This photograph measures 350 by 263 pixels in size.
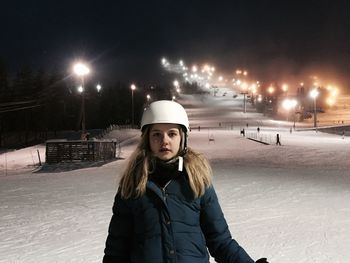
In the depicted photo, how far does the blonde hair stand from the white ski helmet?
83mm

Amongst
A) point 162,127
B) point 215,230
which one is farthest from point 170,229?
point 162,127

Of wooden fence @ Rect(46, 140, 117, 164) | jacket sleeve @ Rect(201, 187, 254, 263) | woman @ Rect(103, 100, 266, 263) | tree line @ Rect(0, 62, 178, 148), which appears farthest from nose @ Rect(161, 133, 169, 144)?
tree line @ Rect(0, 62, 178, 148)

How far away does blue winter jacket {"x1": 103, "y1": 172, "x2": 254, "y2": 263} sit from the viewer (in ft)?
8.59

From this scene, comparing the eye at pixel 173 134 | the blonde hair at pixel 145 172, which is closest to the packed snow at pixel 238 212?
the blonde hair at pixel 145 172

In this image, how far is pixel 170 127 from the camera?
2918mm

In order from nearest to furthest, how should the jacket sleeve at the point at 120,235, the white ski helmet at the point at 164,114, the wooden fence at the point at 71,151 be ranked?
the jacket sleeve at the point at 120,235, the white ski helmet at the point at 164,114, the wooden fence at the point at 71,151

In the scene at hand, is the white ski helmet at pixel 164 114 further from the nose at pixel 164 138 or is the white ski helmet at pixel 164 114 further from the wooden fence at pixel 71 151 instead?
the wooden fence at pixel 71 151

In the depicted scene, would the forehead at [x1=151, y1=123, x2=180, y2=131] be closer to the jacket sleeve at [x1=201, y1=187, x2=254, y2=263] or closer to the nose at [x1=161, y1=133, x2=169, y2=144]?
the nose at [x1=161, y1=133, x2=169, y2=144]

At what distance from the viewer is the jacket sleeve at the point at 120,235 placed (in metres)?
2.74

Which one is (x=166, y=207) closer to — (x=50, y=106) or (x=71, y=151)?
(x=71, y=151)

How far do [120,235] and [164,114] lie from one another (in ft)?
2.90

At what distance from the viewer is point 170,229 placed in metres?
2.62

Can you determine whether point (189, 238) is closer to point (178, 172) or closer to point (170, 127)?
point (178, 172)

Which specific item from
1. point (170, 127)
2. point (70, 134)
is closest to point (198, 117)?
point (70, 134)
